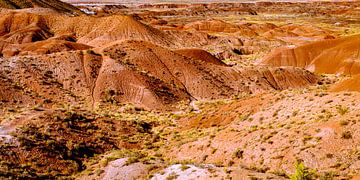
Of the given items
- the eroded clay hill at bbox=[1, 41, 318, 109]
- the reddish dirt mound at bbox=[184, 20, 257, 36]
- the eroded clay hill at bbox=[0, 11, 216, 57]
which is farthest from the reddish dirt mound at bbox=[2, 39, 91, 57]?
the reddish dirt mound at bbox=[184, 20, 257, 36]

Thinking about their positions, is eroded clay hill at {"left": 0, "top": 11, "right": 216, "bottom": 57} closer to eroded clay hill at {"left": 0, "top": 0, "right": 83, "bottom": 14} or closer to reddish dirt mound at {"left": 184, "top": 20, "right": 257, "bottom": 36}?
eroded clay hill at {"left": 0, "top": 0, "right": 83, "bottom": 14}

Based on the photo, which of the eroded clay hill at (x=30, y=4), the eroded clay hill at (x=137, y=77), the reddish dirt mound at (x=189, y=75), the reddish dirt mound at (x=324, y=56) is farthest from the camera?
the eroded clay hill at (x=30, y=4)

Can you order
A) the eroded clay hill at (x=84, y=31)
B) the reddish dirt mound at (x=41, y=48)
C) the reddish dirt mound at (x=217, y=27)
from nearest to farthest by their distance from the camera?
the reddish dirt mound at (x=41, y=48) < the eroded clay hill at (x=84, y=31) < the reddish dirt mound at (x=217, y=27)

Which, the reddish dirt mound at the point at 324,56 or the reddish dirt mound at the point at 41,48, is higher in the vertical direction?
the reddish dirt mound at the point at 41,48

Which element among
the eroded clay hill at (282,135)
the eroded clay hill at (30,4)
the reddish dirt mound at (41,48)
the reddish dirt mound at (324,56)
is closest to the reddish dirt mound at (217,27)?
the eroded clay hill at (30,4)

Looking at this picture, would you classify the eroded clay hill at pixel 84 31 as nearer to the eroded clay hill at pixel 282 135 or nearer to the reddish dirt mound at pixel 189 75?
the reddish dirt mound at pixel 189 75

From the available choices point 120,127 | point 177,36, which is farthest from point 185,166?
point 177,36

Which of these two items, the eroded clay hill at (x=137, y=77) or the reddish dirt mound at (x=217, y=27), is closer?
the eroded clay hill at (x=137, y=77)

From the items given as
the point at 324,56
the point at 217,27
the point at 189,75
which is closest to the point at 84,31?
the point at 217,27
